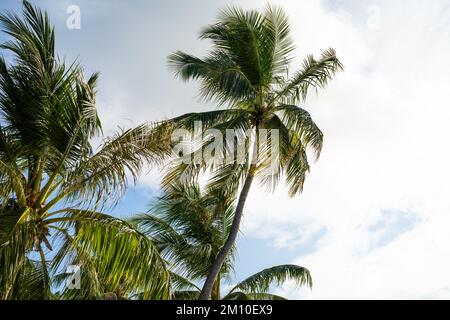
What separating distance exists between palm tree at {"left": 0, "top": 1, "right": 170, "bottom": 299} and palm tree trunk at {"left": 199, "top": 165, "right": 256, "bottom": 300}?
435 cm

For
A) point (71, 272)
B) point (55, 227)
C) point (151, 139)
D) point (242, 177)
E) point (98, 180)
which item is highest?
point (242, 177)

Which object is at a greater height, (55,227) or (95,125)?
(95,125)

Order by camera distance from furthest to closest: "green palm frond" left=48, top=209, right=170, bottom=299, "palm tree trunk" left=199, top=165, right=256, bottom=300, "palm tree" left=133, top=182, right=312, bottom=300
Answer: "palm tree" left=133, top=182, right=312, bottom=300, "palm tree trunk" left=199, top=165, right=256, bottom=300, "green palm frond" left=48, top=209, right=170, bottom=299

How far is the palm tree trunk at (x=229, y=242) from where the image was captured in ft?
39.4

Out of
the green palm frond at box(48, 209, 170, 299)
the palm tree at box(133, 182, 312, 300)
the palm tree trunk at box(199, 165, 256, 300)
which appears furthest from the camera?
the palm tree at box(133, 182, 312, 300)

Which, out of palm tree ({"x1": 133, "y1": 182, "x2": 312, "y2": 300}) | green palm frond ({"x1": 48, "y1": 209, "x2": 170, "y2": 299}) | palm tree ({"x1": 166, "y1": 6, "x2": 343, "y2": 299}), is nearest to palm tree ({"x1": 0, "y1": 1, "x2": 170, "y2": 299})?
green palm frond ({"x1": 48, "y1": 209, "x2": 170, "y2": 299})

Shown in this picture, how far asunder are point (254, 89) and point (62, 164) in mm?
6294

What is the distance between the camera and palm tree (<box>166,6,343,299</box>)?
41.1 ft

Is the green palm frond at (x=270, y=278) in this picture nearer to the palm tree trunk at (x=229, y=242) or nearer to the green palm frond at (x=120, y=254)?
the palm tree trunk at (x=229, y=242)

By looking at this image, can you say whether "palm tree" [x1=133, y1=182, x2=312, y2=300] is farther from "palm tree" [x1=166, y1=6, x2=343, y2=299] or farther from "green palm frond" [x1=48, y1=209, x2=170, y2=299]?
"green palm frond" [x1=48, y1=209, x2=170, y2=299]
